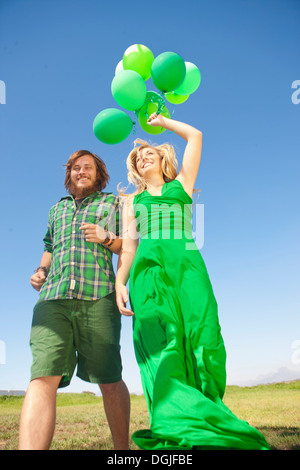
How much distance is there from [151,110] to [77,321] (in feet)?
5.27

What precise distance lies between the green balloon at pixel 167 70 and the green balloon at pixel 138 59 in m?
0.20

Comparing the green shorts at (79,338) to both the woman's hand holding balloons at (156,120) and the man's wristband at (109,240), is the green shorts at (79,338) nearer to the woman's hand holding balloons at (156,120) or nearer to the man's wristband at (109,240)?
the man's wristband at (109,240)

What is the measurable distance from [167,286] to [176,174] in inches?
38.5

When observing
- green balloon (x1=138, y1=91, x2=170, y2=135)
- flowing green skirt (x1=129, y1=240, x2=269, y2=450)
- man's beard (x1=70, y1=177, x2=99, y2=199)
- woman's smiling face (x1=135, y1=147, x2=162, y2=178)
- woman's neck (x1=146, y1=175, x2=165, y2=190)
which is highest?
green balloon (x1=138, y1=91, x2=170, y2=135)

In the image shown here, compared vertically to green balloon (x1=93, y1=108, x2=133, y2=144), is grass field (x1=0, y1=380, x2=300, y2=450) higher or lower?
lower

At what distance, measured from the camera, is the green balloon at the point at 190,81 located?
9.14 feet

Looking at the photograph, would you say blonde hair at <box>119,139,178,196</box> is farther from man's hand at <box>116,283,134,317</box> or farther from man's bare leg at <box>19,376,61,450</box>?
man's bare leg at <box>19,376,61,450</box>

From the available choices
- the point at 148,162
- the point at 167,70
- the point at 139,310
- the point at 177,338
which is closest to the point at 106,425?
the point at 139,310

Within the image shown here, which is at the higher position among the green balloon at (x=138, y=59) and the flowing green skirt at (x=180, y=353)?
the green balloon at (x=138, y=59)

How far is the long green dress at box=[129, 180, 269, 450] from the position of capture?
5.10 ft

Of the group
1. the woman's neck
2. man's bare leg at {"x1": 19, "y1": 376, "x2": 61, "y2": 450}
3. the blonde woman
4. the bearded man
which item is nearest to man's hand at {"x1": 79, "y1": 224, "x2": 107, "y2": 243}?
the bearded man

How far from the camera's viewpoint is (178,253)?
2.11 meters

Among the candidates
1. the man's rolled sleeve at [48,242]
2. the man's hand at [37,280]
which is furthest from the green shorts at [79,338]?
the man's rolled sleeve at [48,242]

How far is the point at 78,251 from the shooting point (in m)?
2.27
